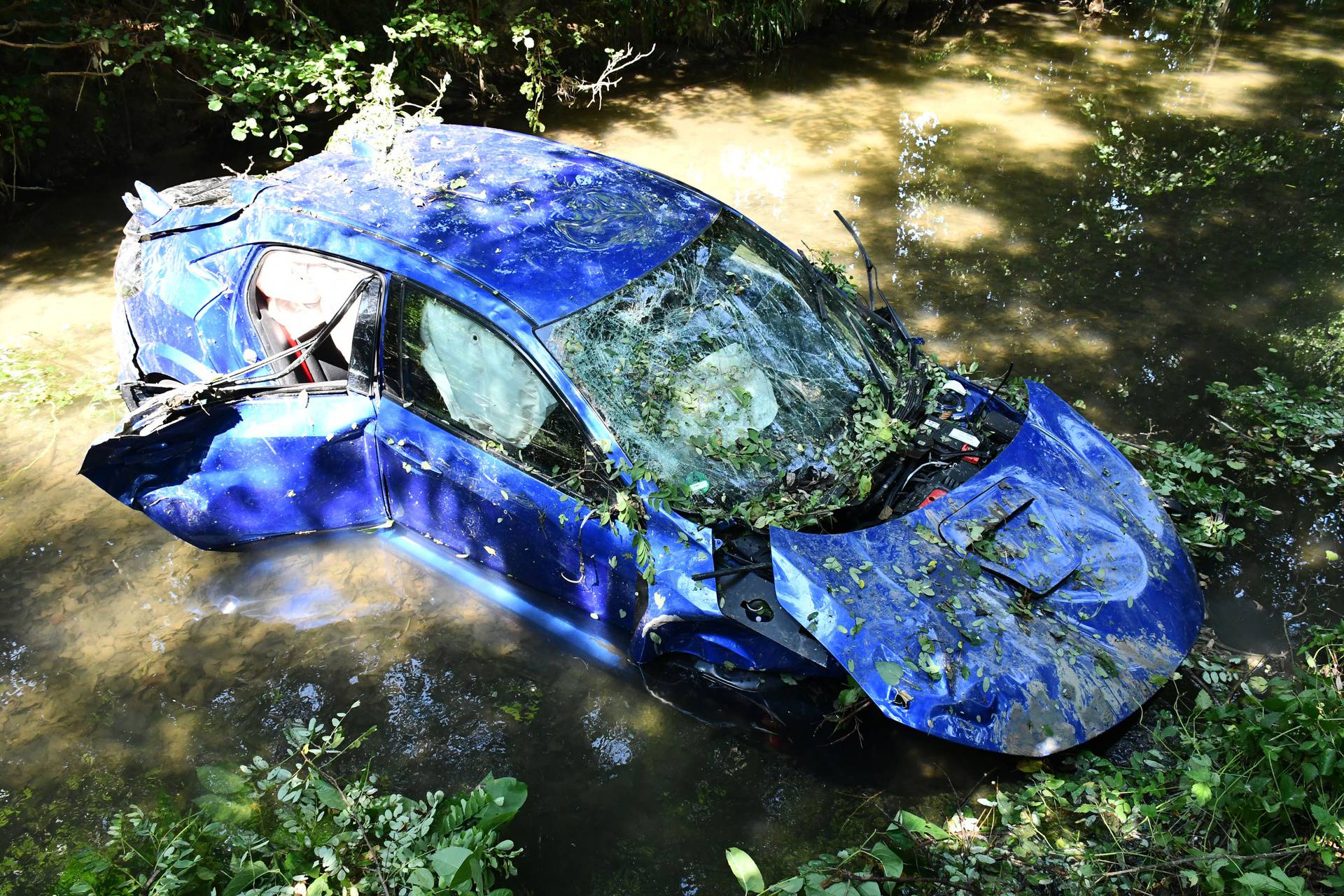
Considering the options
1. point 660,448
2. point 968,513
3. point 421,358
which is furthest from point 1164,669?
point 421,358

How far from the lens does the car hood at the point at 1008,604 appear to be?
2936 mm

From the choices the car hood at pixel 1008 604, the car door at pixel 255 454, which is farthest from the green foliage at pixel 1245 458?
the car door at pixel 255 454

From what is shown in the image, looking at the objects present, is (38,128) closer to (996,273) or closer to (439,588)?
(439,588)

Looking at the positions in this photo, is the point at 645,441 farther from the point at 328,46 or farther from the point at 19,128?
the point at 19,128

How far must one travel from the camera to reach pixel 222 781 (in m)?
2.89

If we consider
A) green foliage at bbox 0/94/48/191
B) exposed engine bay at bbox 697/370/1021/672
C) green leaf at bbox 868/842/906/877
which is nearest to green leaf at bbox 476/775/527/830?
exposed engine bay at bbox 697/370/1021/672

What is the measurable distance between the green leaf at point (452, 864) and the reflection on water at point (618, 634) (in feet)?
1.77

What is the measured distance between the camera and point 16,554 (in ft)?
14.4

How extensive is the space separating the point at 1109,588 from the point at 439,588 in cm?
285

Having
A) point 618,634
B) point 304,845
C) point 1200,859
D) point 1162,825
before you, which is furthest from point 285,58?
point 1200,859

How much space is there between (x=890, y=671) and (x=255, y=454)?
110 inches

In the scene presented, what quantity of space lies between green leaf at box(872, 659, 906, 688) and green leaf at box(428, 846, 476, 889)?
54.5 inches

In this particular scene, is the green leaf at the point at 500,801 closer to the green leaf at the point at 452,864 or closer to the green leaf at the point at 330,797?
the green leaf at the point at 452,864

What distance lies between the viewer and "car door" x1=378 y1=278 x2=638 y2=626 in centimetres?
Result: 341
